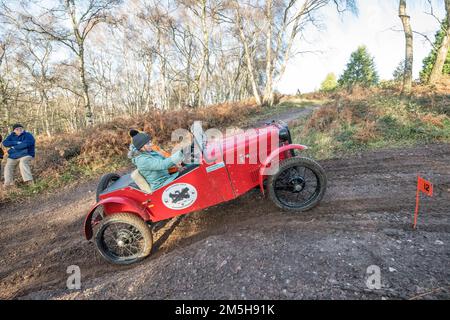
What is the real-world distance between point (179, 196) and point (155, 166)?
549 millimetres

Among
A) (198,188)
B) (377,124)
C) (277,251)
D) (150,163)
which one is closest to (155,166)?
(150,163)

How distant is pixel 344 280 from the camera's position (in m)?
2.25

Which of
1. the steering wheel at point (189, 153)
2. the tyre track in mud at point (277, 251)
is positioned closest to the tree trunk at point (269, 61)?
the tyre track in mud at point (277, 251)

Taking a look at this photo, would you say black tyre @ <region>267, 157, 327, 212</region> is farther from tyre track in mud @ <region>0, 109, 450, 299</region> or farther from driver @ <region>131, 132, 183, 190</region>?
driver @ <region>131, 132, 183, 190</region>

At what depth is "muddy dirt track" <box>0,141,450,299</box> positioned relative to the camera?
2.30m

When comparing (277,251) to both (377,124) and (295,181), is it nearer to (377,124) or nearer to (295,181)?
(295,181)

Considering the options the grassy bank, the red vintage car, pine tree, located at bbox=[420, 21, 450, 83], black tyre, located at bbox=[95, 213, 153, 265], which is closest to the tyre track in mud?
black tyre, located at bbox=[95, 213, 153, 265]

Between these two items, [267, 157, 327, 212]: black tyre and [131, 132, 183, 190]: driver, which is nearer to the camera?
[131, 132, 183, 190]: driver

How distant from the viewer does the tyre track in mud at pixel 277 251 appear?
231cm

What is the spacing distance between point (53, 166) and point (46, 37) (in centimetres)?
746

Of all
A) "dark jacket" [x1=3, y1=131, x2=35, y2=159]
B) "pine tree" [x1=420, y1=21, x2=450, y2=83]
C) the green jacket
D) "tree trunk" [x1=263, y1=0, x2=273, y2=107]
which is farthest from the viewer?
"tree trunk" [x1=263, y1=0, x2=273, y2=107]

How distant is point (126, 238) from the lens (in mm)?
3307
